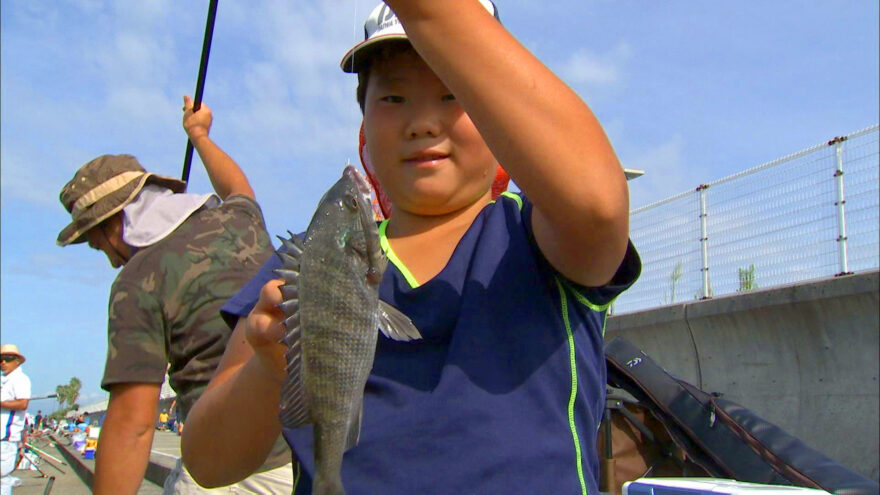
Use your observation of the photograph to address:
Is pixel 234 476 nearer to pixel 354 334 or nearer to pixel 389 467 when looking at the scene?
pixel 389 467

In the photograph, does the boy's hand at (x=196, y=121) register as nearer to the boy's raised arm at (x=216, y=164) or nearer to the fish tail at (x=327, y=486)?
the boy's raised arm at (x=216, y=164)

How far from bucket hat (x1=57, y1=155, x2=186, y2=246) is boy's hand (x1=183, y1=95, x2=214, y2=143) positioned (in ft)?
2.06

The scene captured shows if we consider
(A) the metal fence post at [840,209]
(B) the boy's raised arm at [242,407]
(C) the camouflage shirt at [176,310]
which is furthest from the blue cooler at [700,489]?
(A) the metal fence post at [840,209]

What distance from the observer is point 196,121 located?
15.6 feet

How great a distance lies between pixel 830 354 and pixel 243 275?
5748 millimetres

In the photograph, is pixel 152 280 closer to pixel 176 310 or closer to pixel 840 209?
pixel 176 310

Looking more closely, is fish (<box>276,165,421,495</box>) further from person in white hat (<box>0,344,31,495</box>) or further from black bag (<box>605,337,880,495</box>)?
person in white hat (<box>0,344,31,495</box>)

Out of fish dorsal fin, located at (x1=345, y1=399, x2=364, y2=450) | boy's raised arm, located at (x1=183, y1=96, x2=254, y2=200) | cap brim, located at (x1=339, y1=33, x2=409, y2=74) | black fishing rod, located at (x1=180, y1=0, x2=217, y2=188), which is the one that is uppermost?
black fishing rod, located at (x1=180, y1=0, x2=217, y2=188)

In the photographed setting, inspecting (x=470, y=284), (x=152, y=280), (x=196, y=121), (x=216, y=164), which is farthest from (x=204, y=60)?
(x=470, y=284)

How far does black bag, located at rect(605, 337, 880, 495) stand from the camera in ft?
13.3

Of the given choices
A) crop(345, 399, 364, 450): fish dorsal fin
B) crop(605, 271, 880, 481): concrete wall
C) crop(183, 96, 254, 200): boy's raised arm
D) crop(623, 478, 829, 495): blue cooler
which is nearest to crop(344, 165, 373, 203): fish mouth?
crop(345, 399, 364, 450): fish dorsal fin

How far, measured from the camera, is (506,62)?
1.40 metres

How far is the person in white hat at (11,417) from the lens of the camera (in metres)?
11.7

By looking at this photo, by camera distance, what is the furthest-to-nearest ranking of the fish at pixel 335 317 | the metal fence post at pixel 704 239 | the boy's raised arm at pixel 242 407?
1. the metal fence post at pixel 704 239
2. the boy's raised arm at pixel 242 407
3. the fish at pixel 335 317
